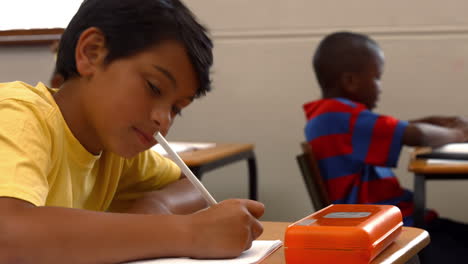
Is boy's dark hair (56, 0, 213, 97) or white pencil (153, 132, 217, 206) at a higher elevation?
boy's dark hair (56, 0, 213, 97)

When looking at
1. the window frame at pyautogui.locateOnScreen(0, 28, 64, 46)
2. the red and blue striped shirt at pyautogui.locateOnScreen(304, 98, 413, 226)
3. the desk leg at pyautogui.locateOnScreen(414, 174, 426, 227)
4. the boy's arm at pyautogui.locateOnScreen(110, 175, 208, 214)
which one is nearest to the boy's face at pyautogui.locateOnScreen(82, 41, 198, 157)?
the boy's arm at pyautogui.locateOnScreen(110, 175, 208, 214)

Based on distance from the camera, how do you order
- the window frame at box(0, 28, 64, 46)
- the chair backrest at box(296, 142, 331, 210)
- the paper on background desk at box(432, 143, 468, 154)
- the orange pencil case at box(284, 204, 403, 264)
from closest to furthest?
1. the orange pencil case at box(284, 204, 403, 264)
2. the chair backrest at box(296, 142, 331, 210)
3. the paper on background desk at box(432, 143, 468, 154)
4. the window frame at box(0, 28, 64, 46)

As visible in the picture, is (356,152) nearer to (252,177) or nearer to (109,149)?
(252,177)

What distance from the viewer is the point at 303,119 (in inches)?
135

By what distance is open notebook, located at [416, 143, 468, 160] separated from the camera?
7.27 feet

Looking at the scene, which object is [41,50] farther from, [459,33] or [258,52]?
[459,33]

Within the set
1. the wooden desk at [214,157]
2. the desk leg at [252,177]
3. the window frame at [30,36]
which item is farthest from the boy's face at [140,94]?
the window frame at [30,36]

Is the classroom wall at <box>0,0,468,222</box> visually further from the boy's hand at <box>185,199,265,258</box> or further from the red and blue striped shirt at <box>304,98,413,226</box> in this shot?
the boy's hand at <box>185,199,265,258</box>

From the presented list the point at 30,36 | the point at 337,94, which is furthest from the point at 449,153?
the point at 30,36

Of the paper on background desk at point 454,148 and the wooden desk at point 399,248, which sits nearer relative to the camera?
A: the wooden desk at point 399,248

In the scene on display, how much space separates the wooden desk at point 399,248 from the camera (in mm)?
838

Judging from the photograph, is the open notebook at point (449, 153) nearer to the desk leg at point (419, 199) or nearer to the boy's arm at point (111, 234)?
the desk leg at point (419, 199)

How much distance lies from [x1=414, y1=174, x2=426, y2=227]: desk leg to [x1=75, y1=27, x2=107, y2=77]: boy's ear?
49.3 inches

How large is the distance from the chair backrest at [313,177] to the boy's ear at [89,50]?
45.2 inches
